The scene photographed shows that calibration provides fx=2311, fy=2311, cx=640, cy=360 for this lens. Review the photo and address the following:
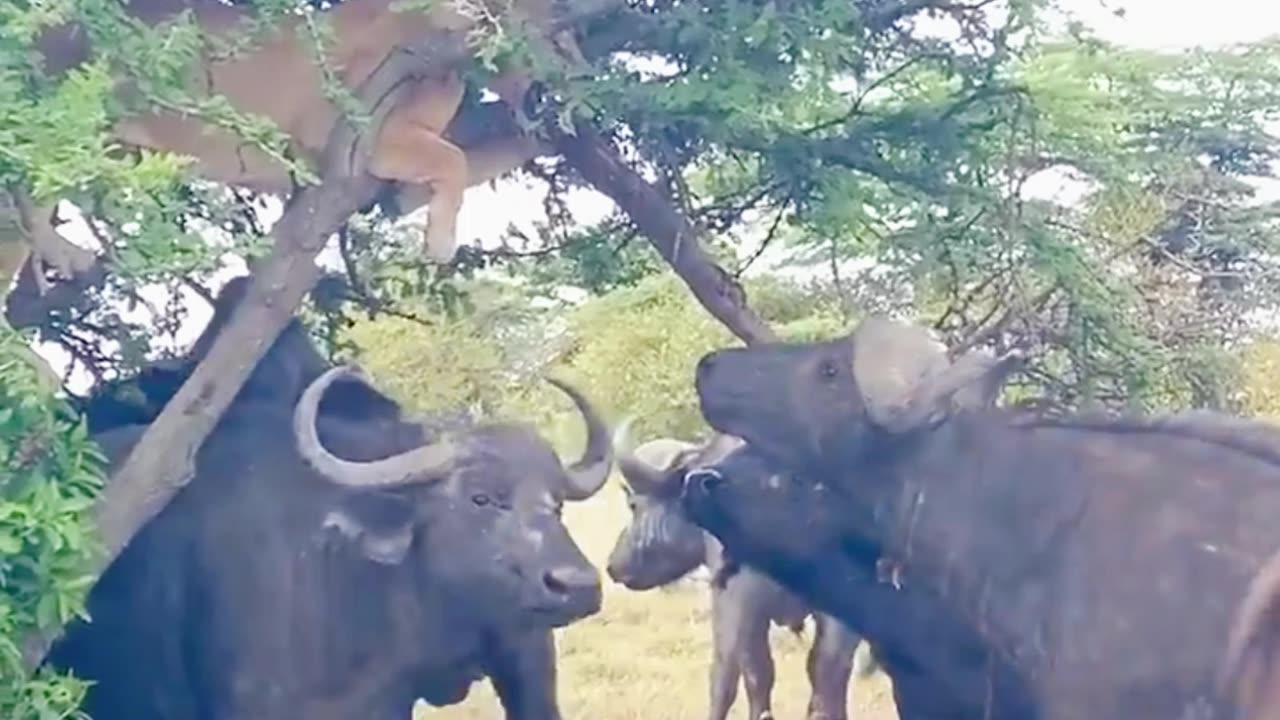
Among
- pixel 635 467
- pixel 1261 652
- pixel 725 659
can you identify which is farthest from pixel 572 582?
pixel 725 659

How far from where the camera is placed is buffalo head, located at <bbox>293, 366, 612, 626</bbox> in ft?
Answer: 25.9

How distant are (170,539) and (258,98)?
1.61 meters

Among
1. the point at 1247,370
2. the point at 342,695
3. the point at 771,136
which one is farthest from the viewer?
the point at 1247,370

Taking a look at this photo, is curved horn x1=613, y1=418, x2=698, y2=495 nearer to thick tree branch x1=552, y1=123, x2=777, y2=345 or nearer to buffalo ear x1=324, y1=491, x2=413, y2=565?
thick tree branch x1=552, y1=123, x2=777, y2=345

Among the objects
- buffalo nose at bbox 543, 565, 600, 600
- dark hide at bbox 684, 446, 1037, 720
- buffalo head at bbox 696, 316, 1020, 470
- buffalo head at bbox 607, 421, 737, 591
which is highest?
buffalo head at bbox 696, 316, 1020, 470

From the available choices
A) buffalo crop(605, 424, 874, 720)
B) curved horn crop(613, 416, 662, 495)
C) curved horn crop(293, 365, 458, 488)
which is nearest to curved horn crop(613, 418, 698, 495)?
curved horn crop(613, 416, 662, 495)

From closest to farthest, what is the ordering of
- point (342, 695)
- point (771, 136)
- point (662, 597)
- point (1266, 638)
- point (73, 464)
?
point (1266, 638) → point (73, 464) → point (342, 695) → point (771, 136) → point (662, 597)

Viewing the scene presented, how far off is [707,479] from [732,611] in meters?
3.47

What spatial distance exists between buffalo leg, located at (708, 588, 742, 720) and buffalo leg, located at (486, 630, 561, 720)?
304 cm

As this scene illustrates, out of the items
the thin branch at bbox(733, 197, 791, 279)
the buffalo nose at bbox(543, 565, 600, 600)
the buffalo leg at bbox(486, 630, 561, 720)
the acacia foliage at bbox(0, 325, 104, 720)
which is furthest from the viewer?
the thin branch at bbox(733, 197, 791, 279)

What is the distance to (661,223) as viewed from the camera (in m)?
9.30

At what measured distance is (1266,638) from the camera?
17.1 ft

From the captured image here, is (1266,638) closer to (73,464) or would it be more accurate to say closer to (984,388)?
(984,388)

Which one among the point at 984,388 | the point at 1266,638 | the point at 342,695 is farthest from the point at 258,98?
the point at 1266,638
